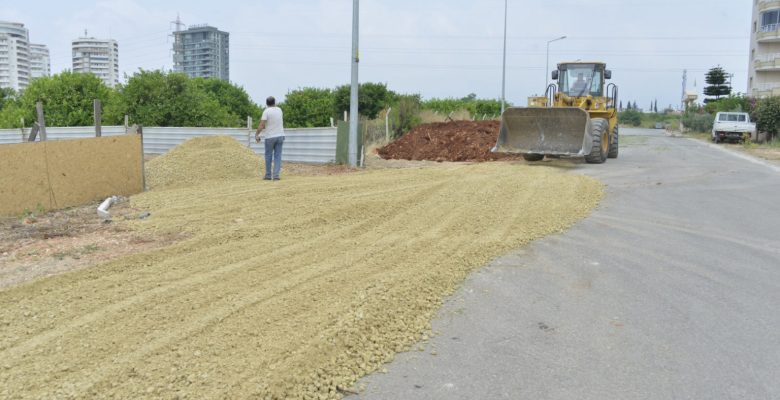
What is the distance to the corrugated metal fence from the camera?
18047 millimetres

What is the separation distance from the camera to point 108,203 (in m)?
9.85

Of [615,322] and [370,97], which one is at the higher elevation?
[370,97]

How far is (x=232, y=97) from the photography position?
3678 cm

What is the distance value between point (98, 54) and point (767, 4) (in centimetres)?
10391

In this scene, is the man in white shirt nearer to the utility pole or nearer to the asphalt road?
the utility pole

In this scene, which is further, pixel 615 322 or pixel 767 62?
pixel 767 62

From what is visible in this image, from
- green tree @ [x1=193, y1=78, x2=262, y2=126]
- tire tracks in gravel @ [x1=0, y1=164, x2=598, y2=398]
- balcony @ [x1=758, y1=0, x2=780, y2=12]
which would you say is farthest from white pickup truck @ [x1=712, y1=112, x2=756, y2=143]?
balcony @ [x1=758, y1=0, x2=780, y2=12]

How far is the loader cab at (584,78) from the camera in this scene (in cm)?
1834

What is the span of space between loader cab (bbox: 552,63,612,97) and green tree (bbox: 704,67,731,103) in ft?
227

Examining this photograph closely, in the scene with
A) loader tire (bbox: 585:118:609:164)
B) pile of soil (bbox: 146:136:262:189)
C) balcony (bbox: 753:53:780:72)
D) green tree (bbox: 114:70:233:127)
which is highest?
balcony (bbox: 753:53:780:72)

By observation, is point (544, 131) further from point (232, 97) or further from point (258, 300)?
point (232, 97)

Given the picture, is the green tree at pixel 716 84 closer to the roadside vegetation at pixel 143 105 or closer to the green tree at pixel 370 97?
the green tree at pixel 370 97

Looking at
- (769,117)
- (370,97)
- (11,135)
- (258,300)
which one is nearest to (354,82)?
(258,300)

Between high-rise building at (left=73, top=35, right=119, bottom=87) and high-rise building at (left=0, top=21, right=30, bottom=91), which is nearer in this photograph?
high-rise building at (left=73, top=35, right=119, bottom=87)
